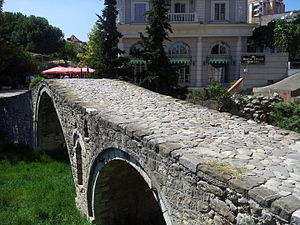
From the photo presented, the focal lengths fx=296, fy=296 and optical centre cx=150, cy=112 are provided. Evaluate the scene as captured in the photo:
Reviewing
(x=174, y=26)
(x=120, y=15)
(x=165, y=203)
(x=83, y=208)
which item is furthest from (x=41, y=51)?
(x=165, y=203)

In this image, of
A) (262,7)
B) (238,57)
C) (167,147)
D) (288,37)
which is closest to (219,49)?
(238,57)

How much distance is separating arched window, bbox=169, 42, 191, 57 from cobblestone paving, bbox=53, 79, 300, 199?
1364cm

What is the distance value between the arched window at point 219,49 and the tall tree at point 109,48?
8.55 meters

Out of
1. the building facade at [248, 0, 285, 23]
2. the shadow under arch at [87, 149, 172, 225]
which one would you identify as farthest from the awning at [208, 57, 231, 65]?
the building facade at [248, 0, 285, 23]

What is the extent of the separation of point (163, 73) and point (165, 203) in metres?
9.14

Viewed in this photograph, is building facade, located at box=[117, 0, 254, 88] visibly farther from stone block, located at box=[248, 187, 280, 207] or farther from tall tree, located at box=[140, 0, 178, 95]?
stone block, located at box=[248, 187, 280, 207]

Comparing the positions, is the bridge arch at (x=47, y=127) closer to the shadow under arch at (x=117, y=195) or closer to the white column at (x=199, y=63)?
the shadow under arch at (x=117, y=195)

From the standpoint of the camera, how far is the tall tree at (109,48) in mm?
15922

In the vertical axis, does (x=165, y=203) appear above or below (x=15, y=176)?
above

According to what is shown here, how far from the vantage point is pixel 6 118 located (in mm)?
17172

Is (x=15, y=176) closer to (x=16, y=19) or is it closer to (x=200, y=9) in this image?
(x=200, y=9)

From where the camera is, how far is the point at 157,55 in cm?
1284

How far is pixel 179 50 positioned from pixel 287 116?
12259 mm

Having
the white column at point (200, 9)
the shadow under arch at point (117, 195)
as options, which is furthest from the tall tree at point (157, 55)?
the white column at point (200, 9)
